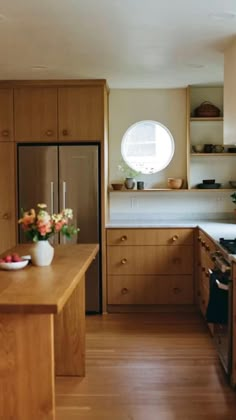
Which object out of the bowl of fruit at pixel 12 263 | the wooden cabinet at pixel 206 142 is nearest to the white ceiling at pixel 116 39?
the wooden cabinet at pixel 206 142

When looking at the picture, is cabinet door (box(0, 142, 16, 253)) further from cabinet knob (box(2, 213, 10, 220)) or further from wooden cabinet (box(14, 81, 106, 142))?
wooden cabinet (box(14, 81, 106, 142))

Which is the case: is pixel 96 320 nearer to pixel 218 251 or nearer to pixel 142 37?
pixel 218 251

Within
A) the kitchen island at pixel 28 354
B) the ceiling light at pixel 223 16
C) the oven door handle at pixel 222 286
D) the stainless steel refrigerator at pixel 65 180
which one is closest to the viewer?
the kitchen island at pixel 28 354

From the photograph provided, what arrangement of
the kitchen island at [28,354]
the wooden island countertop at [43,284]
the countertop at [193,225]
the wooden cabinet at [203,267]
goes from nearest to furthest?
1. the wooden island countertop at [43,284]
2. the kitchen island at [28,354]
3. the wooden cabinet at [203,267]
4. the countertop at [193,225]

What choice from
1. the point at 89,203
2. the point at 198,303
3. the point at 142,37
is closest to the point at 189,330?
the point at 198,303

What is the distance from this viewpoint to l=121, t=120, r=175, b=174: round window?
5.62 meters

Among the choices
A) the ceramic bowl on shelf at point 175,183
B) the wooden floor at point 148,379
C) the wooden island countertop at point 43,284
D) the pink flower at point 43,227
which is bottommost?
the wooden floor at point 148,379

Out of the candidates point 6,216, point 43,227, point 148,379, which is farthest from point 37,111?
point 148,379

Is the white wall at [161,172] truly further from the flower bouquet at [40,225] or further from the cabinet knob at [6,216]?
the flower bouquet at [40,225]

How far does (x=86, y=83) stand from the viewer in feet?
16.0

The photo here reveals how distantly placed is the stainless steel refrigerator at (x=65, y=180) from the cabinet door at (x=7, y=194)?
0.09 m

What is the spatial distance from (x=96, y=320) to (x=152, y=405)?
1865 millimetres

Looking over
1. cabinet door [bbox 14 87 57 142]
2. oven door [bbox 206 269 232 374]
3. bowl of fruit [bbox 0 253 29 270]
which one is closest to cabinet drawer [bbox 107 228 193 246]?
cabinet door [bbox 14 87 57 142]

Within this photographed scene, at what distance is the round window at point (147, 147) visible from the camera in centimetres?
562
